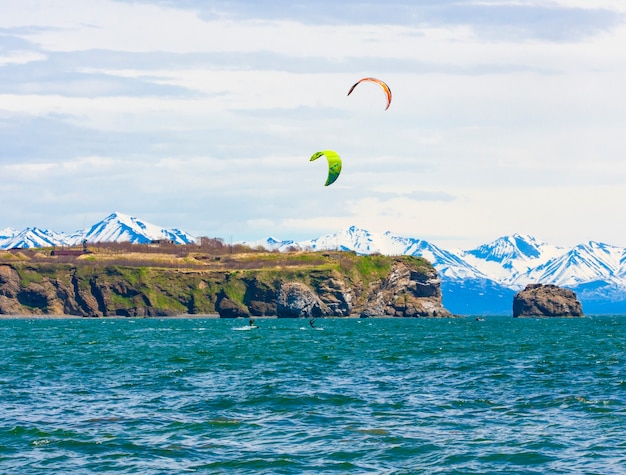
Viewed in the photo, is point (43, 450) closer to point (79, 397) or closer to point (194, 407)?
point (194, 407)

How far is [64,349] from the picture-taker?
4136 inches

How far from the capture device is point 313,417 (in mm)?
46938

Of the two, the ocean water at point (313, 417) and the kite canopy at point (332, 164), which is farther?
the kite canopy at point (332, 164)

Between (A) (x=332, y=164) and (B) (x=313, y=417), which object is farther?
(A) (x=332, y=164)

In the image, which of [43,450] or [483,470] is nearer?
[483,470]

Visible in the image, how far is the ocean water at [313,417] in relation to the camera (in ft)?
120

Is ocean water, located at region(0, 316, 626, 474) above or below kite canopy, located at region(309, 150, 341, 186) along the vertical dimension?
below

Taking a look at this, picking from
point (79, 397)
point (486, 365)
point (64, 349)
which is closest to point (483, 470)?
point (79, 397)

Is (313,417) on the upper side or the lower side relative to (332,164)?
lower

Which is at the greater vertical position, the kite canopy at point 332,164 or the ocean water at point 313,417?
the kite canopy at point 332,164

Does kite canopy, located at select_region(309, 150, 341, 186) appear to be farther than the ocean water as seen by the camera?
Yes

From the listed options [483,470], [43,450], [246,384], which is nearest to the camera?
[483,470]

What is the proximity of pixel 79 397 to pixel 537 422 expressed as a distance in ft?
87.3

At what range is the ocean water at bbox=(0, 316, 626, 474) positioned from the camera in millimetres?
36438
